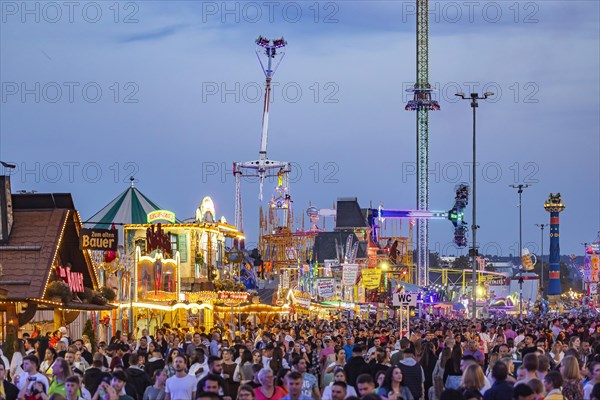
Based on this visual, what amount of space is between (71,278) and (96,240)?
144 cm

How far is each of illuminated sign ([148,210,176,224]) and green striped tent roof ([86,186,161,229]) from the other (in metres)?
6.39

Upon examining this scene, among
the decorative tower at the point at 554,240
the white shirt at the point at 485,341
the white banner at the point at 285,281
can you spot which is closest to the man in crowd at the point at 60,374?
the white shirt at the point at 485,341

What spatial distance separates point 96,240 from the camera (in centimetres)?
3697

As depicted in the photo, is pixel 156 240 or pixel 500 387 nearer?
pixel 500 387

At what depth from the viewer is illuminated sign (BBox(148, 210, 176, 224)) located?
203ft

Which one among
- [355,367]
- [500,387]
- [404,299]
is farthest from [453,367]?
[404,299]

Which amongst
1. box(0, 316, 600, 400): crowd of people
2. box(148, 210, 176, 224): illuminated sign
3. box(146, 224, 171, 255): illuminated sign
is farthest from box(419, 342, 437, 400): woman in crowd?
box(148, 210, 176, 224): illuminated sign

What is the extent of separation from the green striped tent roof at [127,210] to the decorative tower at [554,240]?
101035 mm

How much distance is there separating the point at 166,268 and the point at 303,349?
30.3m

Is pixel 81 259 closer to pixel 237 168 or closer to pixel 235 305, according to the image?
pixel 235 305

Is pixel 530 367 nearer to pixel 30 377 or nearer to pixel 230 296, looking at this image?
pixel 30 377

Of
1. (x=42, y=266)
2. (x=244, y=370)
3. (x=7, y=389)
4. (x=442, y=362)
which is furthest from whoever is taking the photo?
(x=42, y=266)

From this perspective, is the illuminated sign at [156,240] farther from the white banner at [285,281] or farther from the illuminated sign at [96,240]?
the white banner at [285,281]

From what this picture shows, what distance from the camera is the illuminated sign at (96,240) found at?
3681cm
